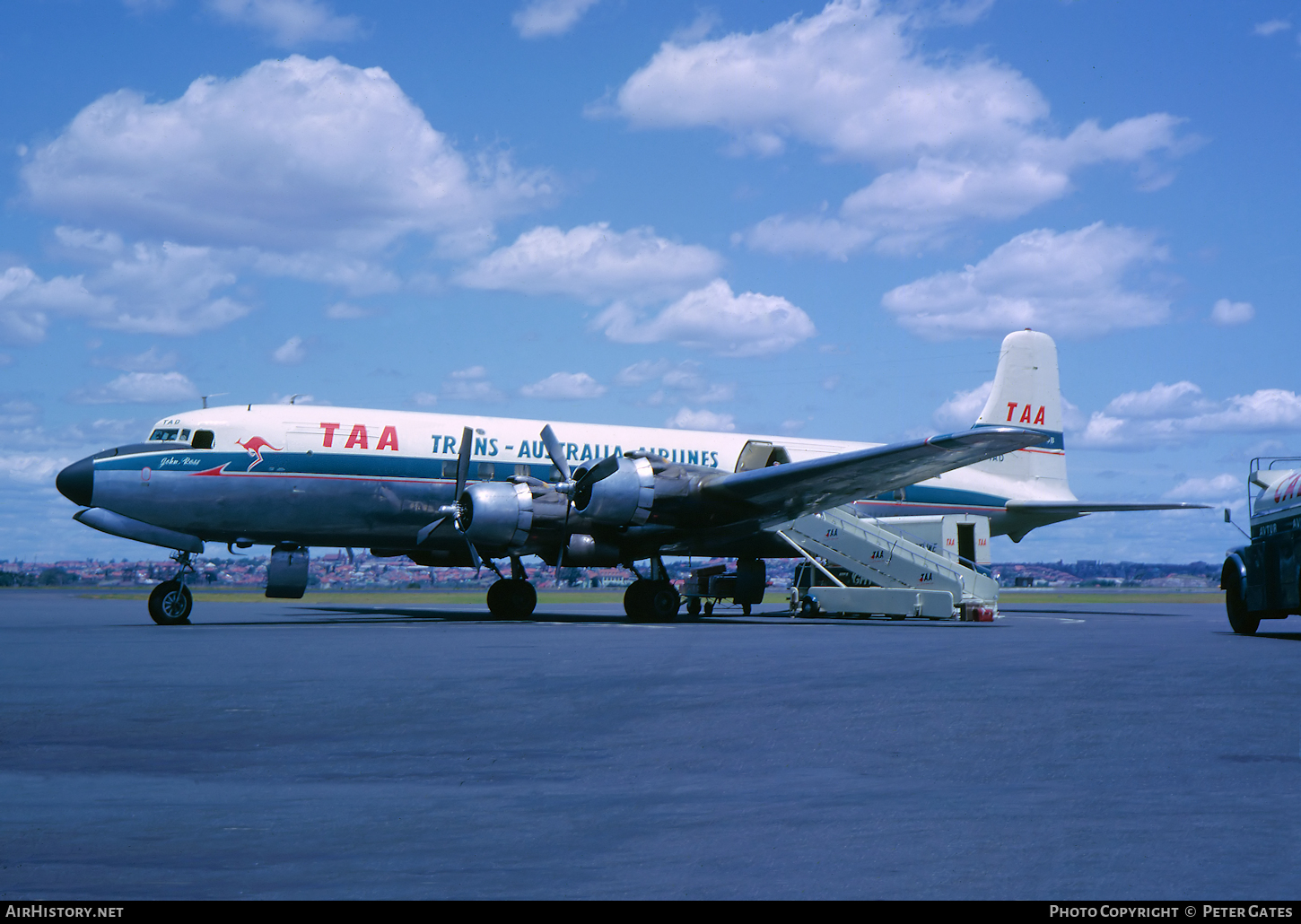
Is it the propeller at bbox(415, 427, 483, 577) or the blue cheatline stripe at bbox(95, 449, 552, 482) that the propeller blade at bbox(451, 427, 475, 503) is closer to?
the propeller at bbox(415, 427, 483, 577)

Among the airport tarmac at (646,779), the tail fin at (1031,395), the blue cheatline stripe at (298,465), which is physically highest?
the tail fin at (1031,395)

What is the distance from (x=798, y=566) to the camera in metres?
32.3

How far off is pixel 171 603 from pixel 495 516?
6.96m

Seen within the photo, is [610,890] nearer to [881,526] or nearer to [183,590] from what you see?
[183,590]

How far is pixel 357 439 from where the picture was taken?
2631 cm

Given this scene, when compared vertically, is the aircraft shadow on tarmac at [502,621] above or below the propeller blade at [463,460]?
below

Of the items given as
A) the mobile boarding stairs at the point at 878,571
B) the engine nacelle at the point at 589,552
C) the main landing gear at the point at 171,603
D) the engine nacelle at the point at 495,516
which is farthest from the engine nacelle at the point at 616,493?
the main landing gear at the point at 171,603

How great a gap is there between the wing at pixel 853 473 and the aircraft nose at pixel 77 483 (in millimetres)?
13016

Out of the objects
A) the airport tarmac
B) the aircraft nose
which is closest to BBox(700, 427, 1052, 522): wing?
the airport tarmac

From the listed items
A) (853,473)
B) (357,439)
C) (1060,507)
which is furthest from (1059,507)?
(357,439)

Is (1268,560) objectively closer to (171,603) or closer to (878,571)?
(878,571)

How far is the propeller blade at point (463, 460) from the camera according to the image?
26438 mm

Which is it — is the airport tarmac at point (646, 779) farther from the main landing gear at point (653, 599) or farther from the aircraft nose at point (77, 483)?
the main landing gear at point (653, 599)
